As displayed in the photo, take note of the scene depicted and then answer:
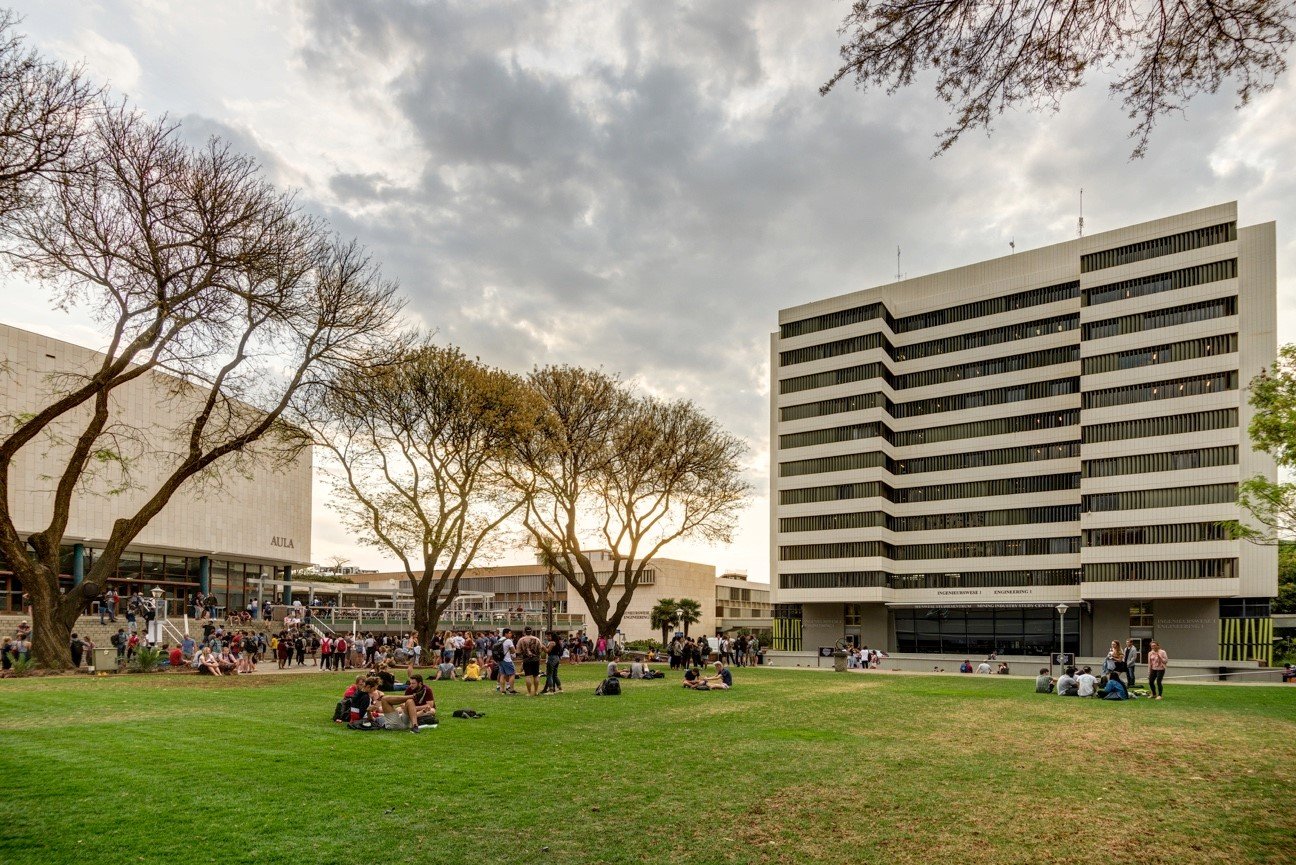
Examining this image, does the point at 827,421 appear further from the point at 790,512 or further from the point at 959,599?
the point at 959,599

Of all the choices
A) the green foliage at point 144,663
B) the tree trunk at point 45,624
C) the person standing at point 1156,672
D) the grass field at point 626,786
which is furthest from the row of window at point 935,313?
the tree trunk at point 45,624

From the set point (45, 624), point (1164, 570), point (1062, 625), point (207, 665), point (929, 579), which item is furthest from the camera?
point (929, 579)

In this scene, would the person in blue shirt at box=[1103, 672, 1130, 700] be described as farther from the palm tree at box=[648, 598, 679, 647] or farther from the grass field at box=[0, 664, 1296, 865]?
the palm tree at box=[648, 598, 679, 647]

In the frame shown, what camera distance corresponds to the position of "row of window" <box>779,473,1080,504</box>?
7169 centimetres

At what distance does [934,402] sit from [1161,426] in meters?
18.8

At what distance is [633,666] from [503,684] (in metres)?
8.56

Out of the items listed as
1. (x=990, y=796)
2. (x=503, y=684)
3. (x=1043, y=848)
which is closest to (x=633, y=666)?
(x=503, y=684)

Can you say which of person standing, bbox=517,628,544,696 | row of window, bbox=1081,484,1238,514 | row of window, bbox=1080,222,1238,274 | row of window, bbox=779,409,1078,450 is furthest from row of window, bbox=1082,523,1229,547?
person standing, bbox=517,628,544,696

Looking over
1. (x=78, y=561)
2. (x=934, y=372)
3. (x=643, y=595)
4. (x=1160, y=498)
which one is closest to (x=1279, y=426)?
(x=1160, y=498)

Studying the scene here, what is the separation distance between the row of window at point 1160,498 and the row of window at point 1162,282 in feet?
49.5

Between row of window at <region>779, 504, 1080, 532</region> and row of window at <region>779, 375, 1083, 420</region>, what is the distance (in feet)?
30.5

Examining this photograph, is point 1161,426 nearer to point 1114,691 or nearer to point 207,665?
point 1114,691

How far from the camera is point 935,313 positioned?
79.8 m

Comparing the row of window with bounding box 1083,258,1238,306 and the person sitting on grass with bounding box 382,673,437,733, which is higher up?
the row of window with bounding box 1083,258,1238,306
